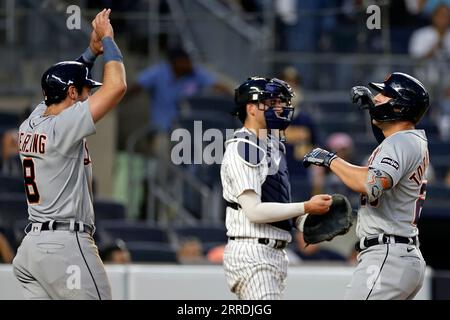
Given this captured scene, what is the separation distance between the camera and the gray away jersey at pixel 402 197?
725 centimetres

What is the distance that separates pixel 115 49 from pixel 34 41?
496 centimetres

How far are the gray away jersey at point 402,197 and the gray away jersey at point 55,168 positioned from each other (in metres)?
1.53

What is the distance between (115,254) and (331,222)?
3198 mm

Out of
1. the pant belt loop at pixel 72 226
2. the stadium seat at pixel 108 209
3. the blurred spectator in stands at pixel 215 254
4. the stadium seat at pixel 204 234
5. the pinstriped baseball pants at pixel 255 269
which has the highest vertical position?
the pant belt loop at pixel 72 226

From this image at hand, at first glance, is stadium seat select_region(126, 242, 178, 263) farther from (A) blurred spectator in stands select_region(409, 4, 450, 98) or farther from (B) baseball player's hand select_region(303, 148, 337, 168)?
(B) baseball player's hand select_region(303, 148, 337, 168)

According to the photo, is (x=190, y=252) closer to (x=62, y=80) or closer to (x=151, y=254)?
(x=151, y=254)

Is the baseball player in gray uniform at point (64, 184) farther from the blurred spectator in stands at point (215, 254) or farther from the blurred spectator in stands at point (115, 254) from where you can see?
the blurred spectator in stands at point (215, 254)

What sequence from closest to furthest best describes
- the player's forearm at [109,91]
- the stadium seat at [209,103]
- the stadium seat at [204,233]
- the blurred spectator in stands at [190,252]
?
the player's forearm at [109,91] → the blurred spectator in stands at [190,252] → the stadium seat at [204,233] → the stadium seat at [209,103]

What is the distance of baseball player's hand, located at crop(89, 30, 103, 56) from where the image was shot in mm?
7632

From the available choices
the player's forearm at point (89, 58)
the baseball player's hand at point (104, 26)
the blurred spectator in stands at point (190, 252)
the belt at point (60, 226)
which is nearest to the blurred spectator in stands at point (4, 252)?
the blurred spectator in stands at point (190, 252)

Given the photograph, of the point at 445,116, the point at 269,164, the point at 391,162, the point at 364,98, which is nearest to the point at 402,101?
the point at 364,98

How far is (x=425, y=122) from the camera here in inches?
523

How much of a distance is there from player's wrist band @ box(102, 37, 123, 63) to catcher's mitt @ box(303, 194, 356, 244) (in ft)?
4.71

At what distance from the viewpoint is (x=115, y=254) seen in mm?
10547
